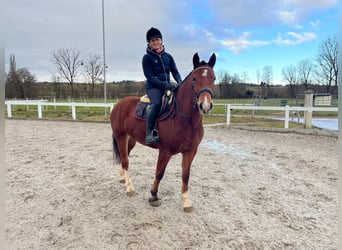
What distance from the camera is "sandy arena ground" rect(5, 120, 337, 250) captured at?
95.7 inches

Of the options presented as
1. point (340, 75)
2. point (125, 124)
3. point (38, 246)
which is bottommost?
point (38, 246)

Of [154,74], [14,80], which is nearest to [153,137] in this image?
[154,74]

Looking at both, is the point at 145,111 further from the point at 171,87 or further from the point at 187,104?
the point at 187,104

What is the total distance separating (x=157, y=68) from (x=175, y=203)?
178cm

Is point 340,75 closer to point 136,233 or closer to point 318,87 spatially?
point 136,233

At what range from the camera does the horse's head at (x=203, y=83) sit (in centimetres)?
241

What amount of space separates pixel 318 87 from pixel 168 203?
4204cm

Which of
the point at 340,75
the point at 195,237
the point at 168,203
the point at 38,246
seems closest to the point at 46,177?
the point at 38,246

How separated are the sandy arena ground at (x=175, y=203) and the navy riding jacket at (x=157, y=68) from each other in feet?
5.17

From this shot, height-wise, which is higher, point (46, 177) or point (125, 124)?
point (125, 124)

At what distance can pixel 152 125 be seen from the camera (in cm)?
302

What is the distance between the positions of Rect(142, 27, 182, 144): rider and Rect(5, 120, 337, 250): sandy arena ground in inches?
39.6

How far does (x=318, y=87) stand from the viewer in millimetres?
37750

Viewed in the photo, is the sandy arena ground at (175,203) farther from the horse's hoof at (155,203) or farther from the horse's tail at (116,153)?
the horse's tail at (116,153)
